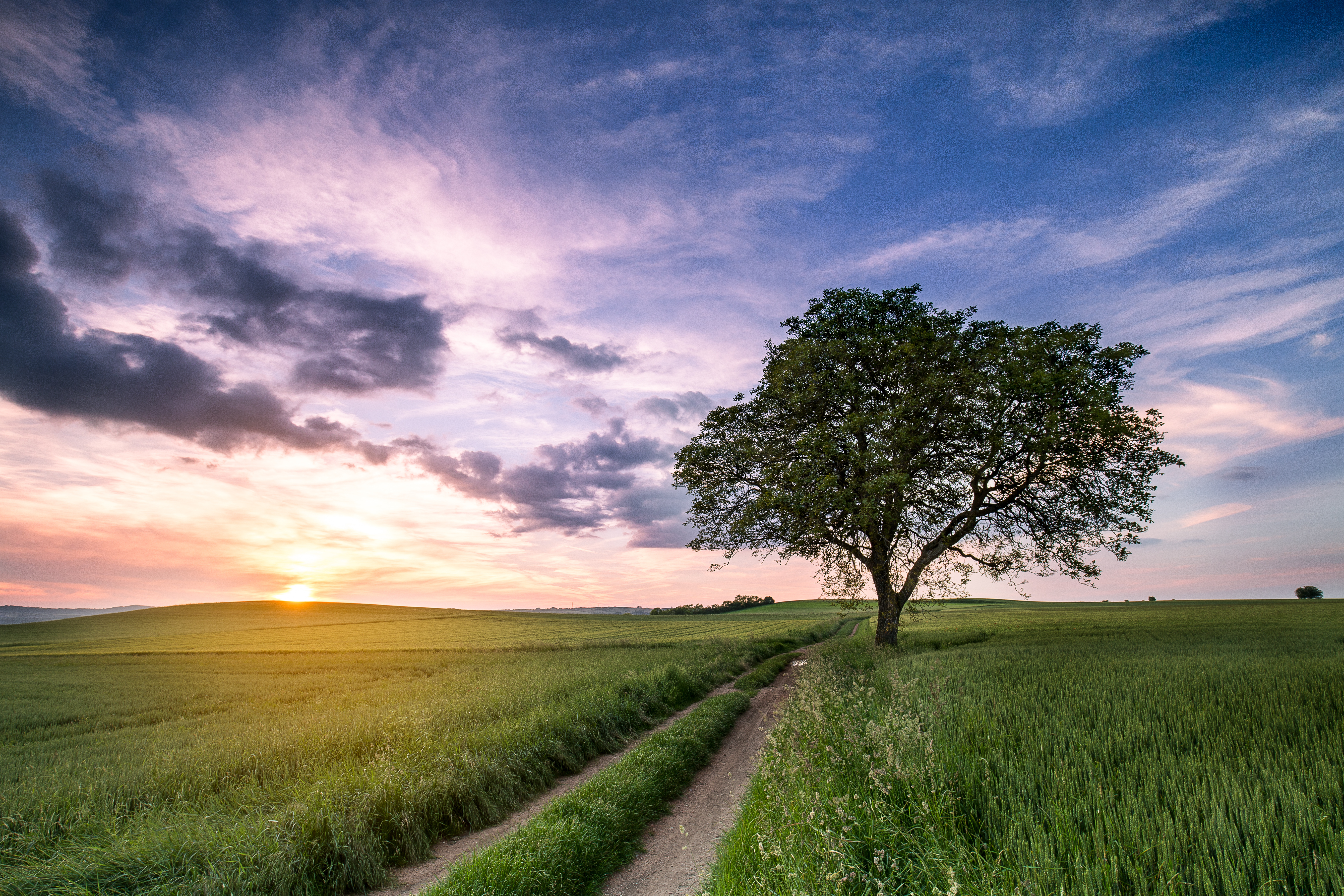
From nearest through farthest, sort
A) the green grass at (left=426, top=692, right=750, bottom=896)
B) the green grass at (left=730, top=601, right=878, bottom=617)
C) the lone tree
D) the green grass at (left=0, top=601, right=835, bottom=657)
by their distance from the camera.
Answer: the green grass at (left=426, top=692, right=750, bottom=896), the lone tree, the green grass at (left=0, top=601, right=835, bottom=657), the green grass at (left=730, top=601, right=878, bottom=617)

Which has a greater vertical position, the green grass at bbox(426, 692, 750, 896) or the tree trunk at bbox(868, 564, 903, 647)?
the tree trunk at bbox(868, 564, 903, 647)

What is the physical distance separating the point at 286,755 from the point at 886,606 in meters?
21.2

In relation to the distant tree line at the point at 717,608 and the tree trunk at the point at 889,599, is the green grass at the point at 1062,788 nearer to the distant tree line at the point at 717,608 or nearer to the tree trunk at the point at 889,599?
the tree trunk at the point at 889,599

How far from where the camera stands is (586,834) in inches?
287

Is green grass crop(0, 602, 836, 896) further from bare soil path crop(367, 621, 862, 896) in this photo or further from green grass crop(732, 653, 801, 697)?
green grass crop(732, 653, 801, 697)

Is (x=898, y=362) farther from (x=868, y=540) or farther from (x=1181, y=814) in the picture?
(x=1181, y=814)

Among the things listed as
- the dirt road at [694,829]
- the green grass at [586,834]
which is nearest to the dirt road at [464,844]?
the green grass at [586,834]

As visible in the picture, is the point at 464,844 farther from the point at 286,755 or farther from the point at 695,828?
the point at 286,755

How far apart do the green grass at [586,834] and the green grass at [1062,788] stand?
1769 mm

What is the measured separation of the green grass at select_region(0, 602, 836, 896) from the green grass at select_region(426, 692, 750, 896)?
1.65 meters

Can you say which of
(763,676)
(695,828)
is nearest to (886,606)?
(763,676)

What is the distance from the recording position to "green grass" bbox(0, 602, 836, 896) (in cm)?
Answer: 638

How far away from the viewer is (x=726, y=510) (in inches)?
961

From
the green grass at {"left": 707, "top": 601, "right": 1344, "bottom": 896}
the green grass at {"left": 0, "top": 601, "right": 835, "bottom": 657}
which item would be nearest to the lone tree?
the green grass at {"left": 707, "top": 601, "right": 1344, "bottom": 896}
